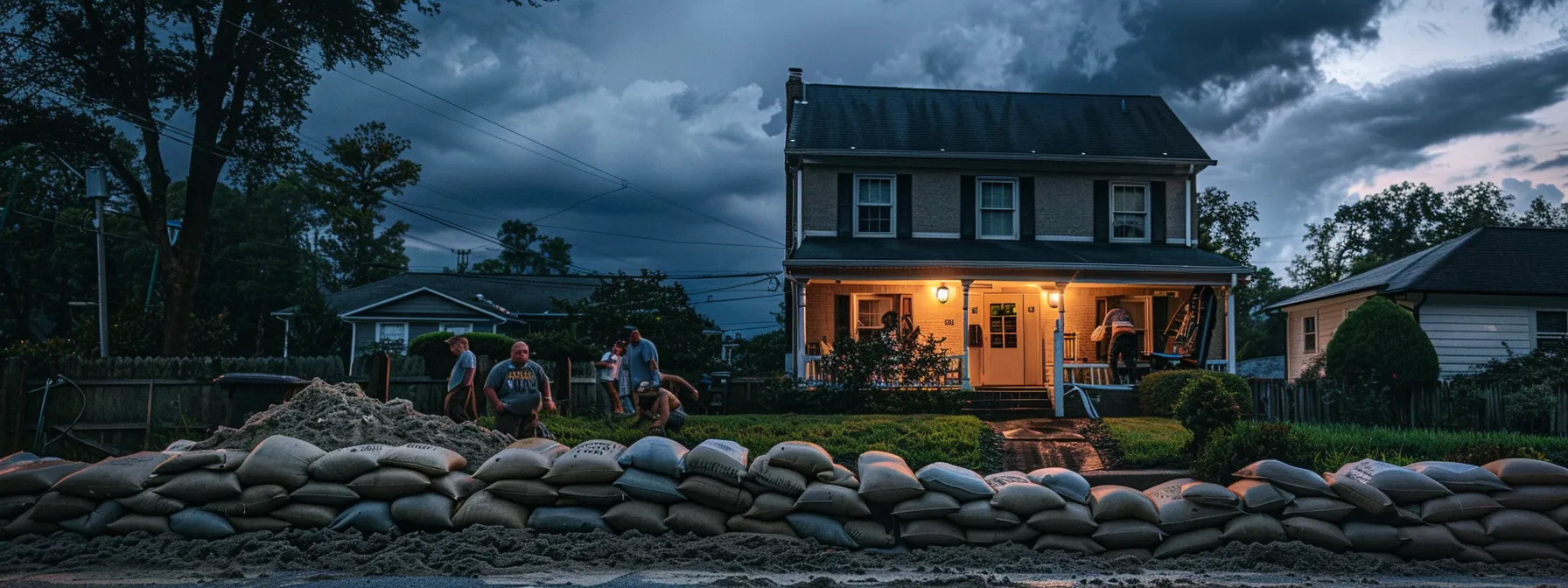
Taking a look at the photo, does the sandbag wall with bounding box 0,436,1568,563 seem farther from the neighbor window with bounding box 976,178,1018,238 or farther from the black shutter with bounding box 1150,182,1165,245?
the black shutter with bounding box 1150,182,1165,245

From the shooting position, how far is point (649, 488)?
614cm

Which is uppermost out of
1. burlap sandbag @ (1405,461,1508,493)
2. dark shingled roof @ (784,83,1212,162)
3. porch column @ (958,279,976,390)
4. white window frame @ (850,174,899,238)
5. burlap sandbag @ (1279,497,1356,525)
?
dark shingled roof @ (784,83,1212,162)

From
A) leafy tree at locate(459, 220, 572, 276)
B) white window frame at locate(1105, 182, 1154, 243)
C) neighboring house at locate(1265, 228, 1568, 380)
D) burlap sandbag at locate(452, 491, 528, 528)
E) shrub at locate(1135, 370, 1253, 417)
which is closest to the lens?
burlap sandbag at locate(452, 491, 528, 528)

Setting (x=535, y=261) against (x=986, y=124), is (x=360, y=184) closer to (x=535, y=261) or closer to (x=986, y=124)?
(x=535, y=261)

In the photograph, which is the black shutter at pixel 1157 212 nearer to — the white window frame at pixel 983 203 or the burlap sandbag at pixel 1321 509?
the white window frame at pixel 983 203

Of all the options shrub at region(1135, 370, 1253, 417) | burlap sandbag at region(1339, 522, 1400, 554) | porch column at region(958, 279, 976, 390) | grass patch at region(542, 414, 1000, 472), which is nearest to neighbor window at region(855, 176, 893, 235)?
porch column at region(958, 279, 976, 390)

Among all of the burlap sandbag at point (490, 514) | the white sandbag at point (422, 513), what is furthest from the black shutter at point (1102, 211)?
the white sandbag at point (422, 513)

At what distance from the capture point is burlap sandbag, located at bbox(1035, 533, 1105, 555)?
6020mm

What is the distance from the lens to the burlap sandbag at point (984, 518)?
20.0 ft

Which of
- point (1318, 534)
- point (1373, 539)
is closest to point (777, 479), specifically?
point (1318, 534)

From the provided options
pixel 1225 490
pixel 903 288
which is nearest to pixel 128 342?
pixel 903 288

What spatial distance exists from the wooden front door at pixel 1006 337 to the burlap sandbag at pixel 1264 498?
1229cm

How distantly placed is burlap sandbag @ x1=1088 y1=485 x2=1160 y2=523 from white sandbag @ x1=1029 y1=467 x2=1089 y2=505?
0.11 meters

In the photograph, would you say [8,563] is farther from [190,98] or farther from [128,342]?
[190,98]
